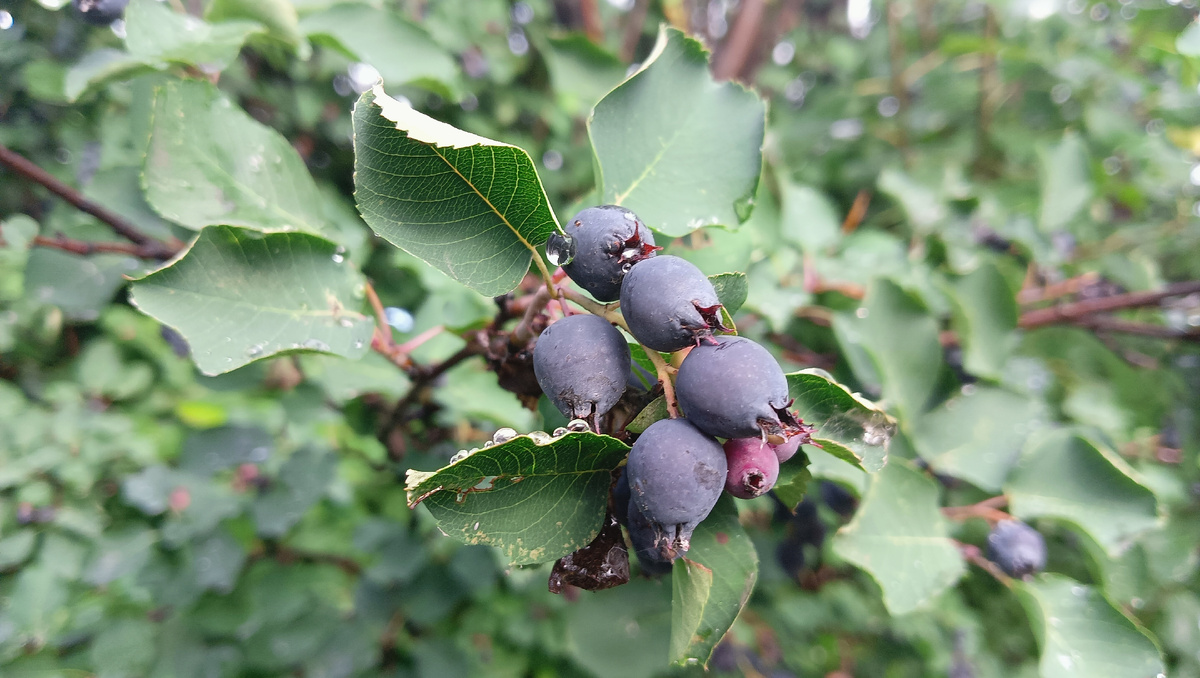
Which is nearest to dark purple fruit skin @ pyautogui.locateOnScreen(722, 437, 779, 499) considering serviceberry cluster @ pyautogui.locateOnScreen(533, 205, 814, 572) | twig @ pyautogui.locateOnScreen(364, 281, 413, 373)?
serviceberry cluster @ pyautogui.locateOnScreen(533, 205, 814, 572)

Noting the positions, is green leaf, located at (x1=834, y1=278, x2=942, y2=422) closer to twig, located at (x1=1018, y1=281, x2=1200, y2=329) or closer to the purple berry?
twig, located at (x1=1018, y1=281, x2=1200, y2=329)

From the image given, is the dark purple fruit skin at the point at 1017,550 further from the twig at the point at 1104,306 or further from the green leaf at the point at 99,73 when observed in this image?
the green leaf at the point at 99,73

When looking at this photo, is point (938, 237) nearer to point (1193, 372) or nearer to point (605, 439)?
point (1193, 372)

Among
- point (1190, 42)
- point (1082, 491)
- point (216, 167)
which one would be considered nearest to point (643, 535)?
point (216, 167)

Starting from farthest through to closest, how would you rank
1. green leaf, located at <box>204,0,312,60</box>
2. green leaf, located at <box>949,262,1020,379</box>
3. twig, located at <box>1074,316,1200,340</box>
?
1. twig, located at <box>1074,316,1200,340</box>
2. green leaf, located at <box>949,262,1020,379</box>
3. green leaf, located at <box>204,0,312,60</box>

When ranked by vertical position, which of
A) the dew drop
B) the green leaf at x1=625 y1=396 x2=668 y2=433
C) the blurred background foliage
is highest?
the dew drop

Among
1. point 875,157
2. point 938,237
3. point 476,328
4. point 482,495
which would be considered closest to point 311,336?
point 476,328

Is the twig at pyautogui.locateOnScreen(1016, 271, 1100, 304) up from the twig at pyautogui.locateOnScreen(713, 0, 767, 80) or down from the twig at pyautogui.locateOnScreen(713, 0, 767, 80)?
down

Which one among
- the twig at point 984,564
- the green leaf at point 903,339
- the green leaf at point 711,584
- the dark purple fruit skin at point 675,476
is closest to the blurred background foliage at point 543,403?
the green leaf at point 903,339
